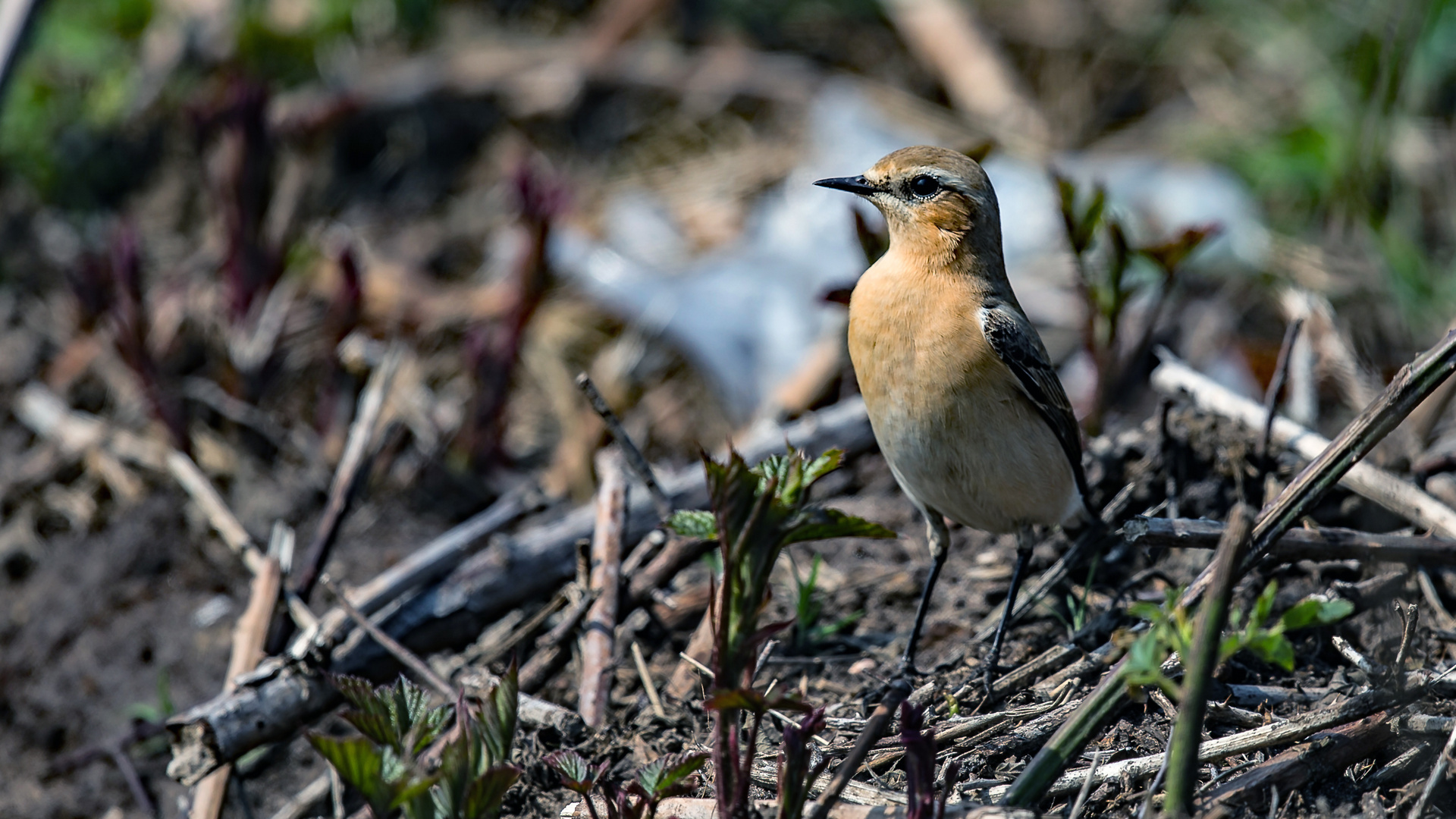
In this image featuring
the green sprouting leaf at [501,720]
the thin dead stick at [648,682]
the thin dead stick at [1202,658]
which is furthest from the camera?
the thin dead stick at [648,682]

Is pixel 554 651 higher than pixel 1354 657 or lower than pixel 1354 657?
lower

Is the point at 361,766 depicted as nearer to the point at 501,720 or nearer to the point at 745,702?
the point at 501,720

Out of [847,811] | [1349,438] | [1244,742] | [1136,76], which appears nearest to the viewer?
[1349,438]

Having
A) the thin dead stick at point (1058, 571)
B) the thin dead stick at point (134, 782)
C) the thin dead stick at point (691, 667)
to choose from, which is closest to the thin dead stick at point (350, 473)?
the thin dead stick at point (134, 782)

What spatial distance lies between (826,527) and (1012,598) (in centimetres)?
136

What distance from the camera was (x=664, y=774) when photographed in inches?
107

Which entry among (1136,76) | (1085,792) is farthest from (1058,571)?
(1136,76)

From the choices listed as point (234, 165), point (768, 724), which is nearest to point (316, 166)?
point (234, 165)

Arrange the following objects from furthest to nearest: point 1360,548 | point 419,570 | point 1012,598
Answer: point 419,570, point 1012,598, point 1360,548

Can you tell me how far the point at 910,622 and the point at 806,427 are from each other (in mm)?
1027

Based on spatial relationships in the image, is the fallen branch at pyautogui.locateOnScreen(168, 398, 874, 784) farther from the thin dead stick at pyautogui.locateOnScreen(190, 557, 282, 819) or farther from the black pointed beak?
the black pointed beak

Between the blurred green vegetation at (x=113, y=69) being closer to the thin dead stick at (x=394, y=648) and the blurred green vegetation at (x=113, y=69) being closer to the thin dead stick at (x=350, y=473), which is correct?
the thin dead stick at (x=350, y=473)

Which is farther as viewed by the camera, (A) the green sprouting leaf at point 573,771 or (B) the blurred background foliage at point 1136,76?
(B) the blurred background foliage at point 1136,76

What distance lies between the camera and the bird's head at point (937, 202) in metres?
3.77
